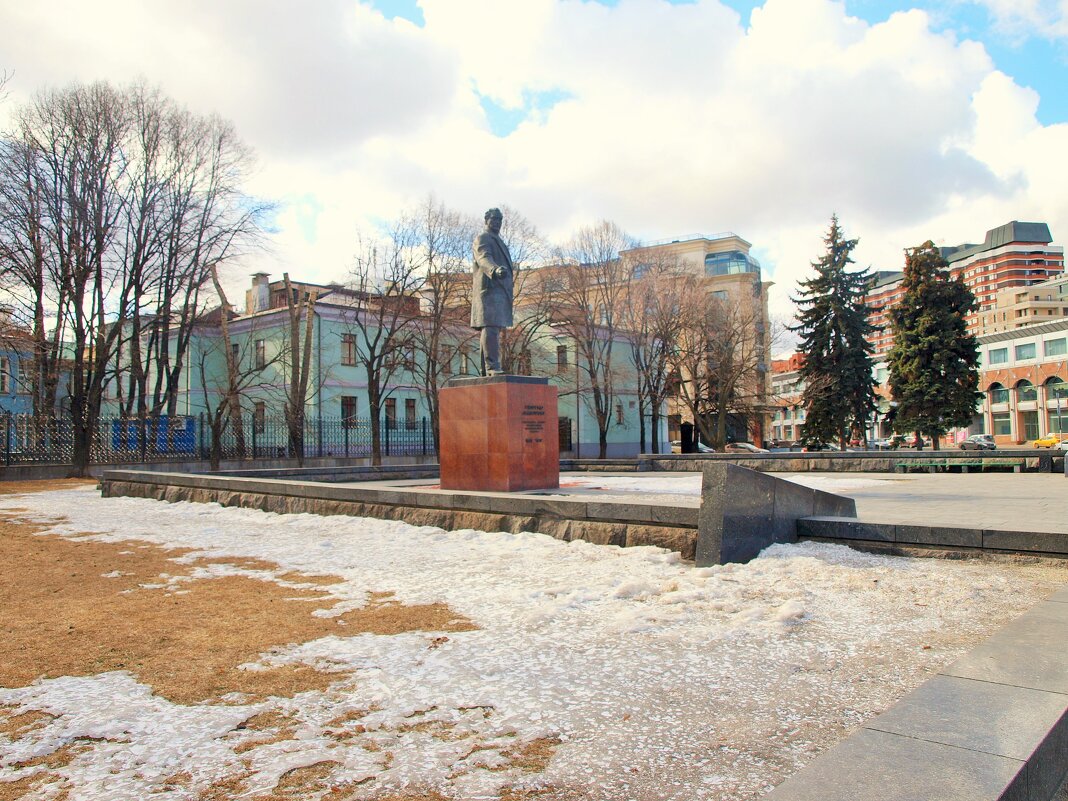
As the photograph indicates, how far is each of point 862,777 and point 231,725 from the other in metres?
2.32

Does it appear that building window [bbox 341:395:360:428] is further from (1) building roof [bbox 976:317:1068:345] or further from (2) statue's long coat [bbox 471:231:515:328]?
(1) building roof [bbox 976:317:1068:345]

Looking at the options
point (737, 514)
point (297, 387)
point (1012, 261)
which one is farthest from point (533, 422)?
point (1012, 261)

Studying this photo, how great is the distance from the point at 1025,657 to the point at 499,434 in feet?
26.9

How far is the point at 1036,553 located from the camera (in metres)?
6.07

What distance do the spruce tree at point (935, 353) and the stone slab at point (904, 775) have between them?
36.1 meters

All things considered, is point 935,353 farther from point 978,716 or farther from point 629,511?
point 978,716

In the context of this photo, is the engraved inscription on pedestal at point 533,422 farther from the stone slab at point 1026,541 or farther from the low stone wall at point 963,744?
the low stone wall at point 963,744

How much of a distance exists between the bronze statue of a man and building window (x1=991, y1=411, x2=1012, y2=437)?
74.3 metres

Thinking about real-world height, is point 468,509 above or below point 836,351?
below

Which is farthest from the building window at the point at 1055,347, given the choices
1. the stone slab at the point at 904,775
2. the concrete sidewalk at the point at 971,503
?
the stone slab at the point at 904,775

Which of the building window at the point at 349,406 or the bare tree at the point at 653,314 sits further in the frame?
the building window at the point at 349,406

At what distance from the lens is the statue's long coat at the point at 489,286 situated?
11898mm

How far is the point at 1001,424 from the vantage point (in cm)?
7325

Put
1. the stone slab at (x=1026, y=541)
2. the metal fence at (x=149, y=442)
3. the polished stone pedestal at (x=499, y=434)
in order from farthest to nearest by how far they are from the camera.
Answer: the metal fence at (x=149, y=442), the polished stone pedestal at (x=499, y=434), the stone slab at (x=1026, y=541)
